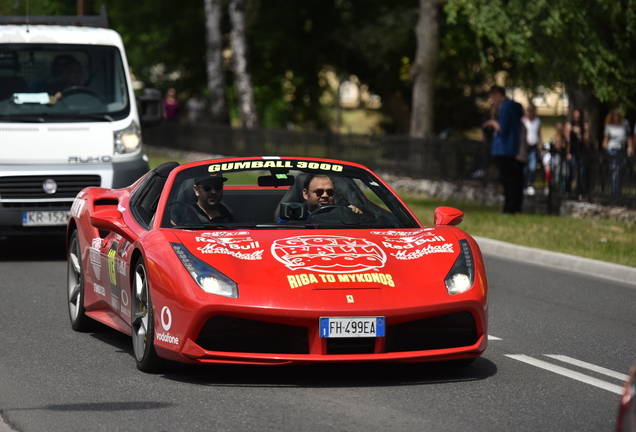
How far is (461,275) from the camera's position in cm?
671

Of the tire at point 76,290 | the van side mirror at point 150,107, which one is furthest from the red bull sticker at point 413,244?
the van side mirror at point 150,107

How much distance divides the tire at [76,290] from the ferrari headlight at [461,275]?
9.61 ft

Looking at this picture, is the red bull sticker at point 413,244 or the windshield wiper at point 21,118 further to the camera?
the windshield wiper at point 21,118

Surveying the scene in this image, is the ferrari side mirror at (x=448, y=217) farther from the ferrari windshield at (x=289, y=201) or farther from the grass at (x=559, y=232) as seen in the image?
the grass at (x=559, y=232)

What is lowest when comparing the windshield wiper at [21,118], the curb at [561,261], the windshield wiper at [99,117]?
the curb at [561,261]

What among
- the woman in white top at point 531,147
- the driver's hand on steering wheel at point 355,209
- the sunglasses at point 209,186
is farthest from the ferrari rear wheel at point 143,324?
the woman in white top at point 531,147

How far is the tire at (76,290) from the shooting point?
28.0 ft

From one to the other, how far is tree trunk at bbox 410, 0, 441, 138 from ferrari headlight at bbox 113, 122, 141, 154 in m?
13.3

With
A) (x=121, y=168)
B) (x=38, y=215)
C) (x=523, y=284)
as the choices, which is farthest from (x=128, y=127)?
(x=523, y=284)

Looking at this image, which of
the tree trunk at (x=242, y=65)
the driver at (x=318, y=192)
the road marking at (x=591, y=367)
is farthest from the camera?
the tree trunk at (x=242, y=65)

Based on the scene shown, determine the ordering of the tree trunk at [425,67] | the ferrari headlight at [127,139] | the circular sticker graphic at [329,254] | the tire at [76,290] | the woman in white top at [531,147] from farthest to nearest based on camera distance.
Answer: the tree trunk at [425,67], the woman in white top at [531,147], the ferrari headlight at [127,139], the tire at [76,290], the circular sticker graphic at [329,254]

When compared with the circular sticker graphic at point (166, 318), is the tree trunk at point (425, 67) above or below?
above

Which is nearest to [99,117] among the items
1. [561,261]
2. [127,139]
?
[127,139]

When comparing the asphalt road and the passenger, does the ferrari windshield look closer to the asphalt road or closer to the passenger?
the passenger
